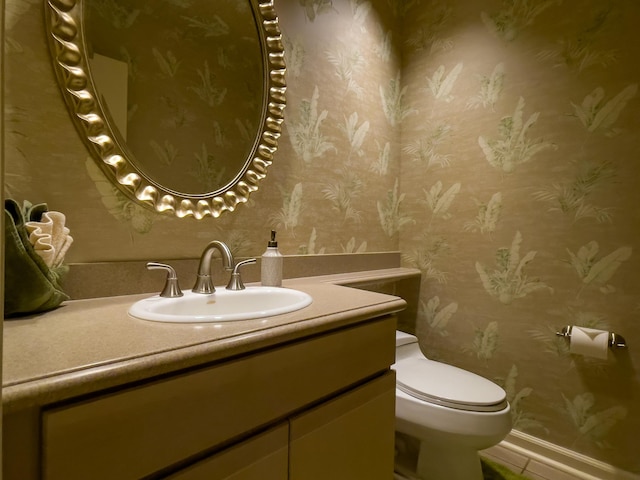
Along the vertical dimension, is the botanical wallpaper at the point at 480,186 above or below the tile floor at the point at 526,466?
above

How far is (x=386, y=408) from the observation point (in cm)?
96

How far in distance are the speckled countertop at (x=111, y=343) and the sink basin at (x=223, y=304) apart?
2cm

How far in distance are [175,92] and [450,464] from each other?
1656 millimetres

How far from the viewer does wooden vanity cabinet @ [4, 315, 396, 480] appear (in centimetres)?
48

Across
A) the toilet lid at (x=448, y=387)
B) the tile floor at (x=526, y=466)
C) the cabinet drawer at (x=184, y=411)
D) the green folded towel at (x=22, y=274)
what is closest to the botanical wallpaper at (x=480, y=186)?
the tile floor at (x=526, y=466)

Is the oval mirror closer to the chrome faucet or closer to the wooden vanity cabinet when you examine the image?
the chrome faucet

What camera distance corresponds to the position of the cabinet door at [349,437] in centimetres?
75

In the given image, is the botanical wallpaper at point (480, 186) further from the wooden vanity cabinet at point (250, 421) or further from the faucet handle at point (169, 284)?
the wooden vanity cabinet at point (250, 421)

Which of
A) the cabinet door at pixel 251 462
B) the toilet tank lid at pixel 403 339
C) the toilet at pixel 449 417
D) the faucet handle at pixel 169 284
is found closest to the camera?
the cabinet door at pixel 251 462

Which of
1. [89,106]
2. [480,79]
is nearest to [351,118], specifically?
[480,79]

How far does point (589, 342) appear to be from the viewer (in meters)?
1.33

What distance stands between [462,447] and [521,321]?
653mm

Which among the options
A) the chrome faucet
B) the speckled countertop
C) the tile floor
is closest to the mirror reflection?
the chrome faucet

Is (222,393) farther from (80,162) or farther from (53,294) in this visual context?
(80,162)
